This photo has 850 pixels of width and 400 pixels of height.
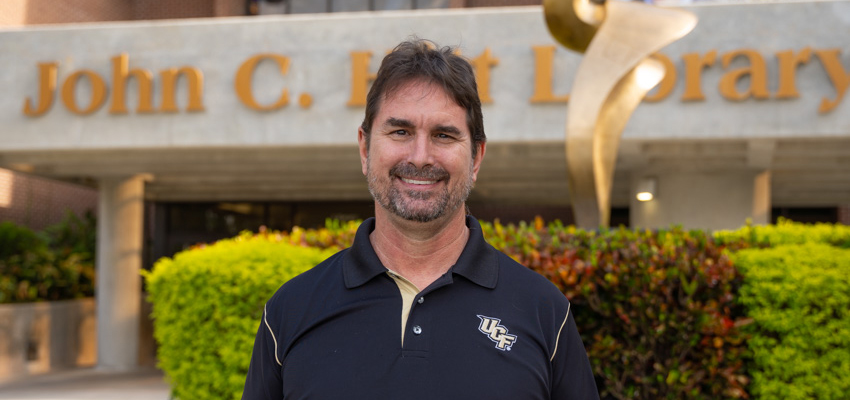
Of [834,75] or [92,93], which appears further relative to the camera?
[92,93]

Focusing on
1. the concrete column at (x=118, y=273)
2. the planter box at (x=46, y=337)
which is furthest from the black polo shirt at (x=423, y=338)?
the concrete column at (x=118, y=273)

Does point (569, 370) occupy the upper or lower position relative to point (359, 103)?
lower

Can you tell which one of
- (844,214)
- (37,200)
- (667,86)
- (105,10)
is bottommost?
(844,214)

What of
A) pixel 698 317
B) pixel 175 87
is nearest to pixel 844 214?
pixel 175 87

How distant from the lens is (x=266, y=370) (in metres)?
1.96

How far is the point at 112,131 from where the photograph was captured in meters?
10.7

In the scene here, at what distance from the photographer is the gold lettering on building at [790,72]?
945 centimetres

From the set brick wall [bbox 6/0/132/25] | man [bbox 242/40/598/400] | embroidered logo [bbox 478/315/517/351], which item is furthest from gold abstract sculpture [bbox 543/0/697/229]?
brick wall [bbox 6/0/132/25]

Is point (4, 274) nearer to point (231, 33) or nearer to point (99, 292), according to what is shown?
point (99, 292)

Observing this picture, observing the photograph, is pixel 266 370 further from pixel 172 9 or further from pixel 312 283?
pixel 172 9

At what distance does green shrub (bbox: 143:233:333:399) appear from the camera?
5.01 meters

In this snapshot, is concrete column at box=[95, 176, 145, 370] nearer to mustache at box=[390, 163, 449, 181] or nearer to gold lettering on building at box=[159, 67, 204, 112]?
gold lettering on building at box=[159, 67, 204, 112]

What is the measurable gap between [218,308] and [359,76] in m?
5.74

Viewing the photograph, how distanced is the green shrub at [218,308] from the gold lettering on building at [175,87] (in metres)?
5.49
